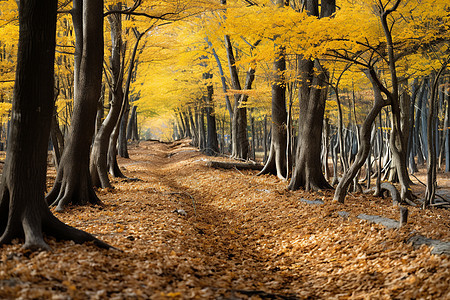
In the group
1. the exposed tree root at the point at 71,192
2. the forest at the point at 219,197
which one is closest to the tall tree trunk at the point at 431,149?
the forest at the point at 219,197

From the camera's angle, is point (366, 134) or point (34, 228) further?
point (366, 134)

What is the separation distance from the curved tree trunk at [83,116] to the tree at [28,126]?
3248 mm

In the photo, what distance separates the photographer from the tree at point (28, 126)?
388 cm

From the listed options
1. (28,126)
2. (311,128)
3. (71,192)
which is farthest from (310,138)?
(28,126)

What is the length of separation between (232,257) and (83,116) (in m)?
4.44

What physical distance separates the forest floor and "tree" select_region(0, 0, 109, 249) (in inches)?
11.5

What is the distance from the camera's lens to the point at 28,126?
3.91m

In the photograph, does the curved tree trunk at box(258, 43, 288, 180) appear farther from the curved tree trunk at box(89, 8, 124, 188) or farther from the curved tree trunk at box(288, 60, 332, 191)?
the curved tree trunk at box(89, 8, 124, 188)

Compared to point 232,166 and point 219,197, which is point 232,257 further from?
point 232,166

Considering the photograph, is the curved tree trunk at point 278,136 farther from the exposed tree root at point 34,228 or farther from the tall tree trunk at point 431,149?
the exposed tree root at point 34,228

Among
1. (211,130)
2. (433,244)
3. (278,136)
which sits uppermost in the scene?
(211,130)

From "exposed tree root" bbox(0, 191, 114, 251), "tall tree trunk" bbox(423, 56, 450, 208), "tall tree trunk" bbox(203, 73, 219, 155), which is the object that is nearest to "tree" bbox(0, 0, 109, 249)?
"exposed tree root" bbox(0, 191, 114, 251)

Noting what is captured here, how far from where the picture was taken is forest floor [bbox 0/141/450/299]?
320 centimetres

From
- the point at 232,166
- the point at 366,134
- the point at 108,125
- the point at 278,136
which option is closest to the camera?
the point at 366,134
